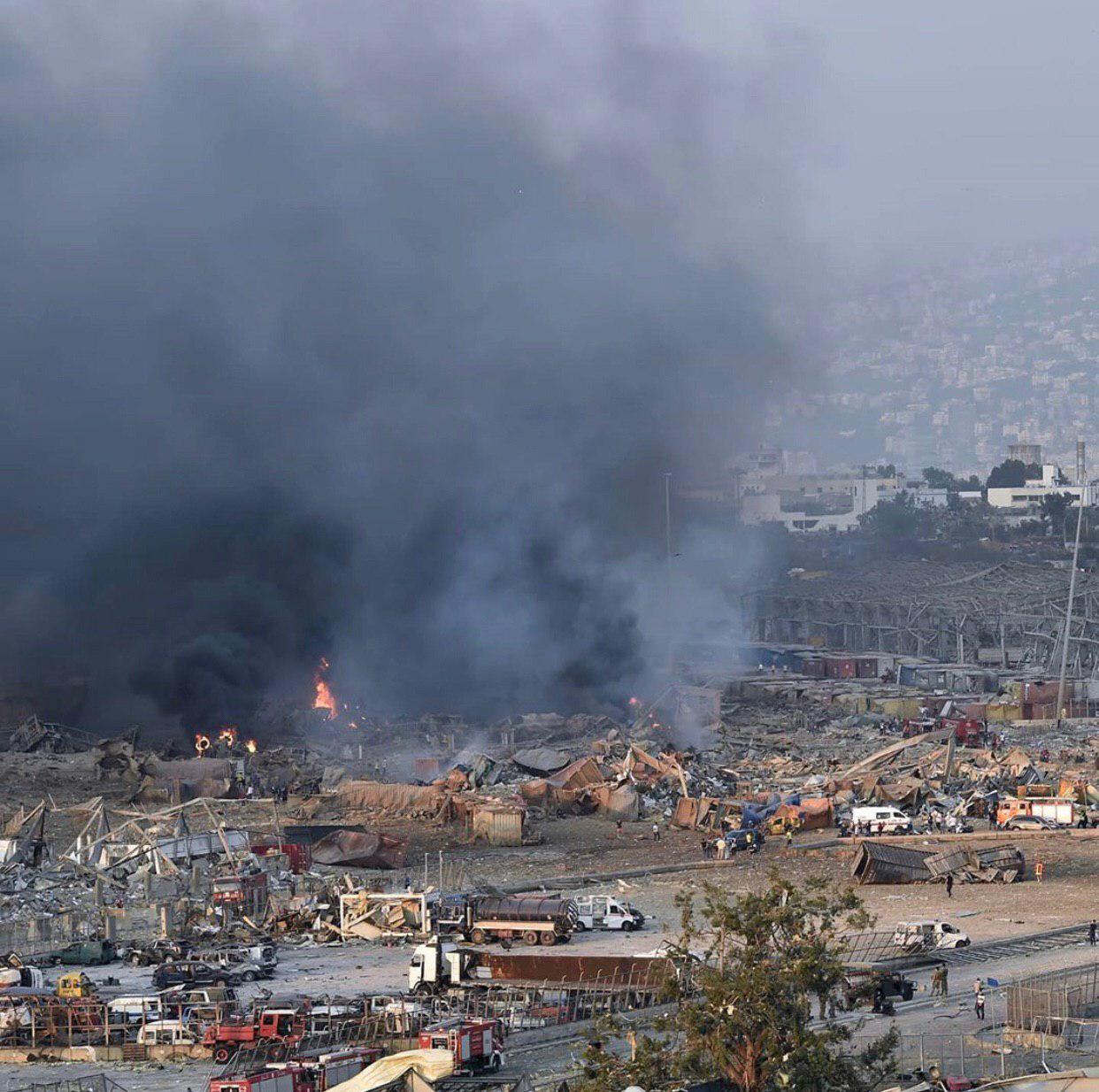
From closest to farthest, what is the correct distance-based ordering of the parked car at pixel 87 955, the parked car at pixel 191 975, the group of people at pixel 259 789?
1. the parked car at pixel 191 975
2. the parked car at pixel 87 955
3. the group of people at pixel 259 789

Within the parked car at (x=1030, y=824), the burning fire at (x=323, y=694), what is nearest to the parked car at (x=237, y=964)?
the parked car at (x=1030, y=824)

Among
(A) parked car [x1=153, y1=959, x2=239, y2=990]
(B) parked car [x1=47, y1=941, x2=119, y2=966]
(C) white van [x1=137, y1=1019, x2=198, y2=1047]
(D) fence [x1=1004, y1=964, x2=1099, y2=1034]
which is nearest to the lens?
(D) fence [x1=1004, y1=964, x2=1099, y2=1034]

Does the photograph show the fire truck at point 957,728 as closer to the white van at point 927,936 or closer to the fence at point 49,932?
the white van at point 927,936

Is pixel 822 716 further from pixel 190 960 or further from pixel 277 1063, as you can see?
pixel 277 1063

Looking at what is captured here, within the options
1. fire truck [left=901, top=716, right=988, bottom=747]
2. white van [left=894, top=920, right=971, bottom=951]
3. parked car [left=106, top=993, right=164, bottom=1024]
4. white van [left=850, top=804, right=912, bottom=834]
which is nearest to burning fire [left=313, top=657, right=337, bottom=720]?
fire truck [left=901, top=716, right=988, bottom=747]

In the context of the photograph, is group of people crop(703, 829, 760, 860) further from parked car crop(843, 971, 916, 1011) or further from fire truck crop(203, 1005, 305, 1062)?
fire truck crop(203, 1005, 305, 1062)

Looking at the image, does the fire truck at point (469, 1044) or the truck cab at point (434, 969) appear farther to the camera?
the truck cab at point (434, 969)
